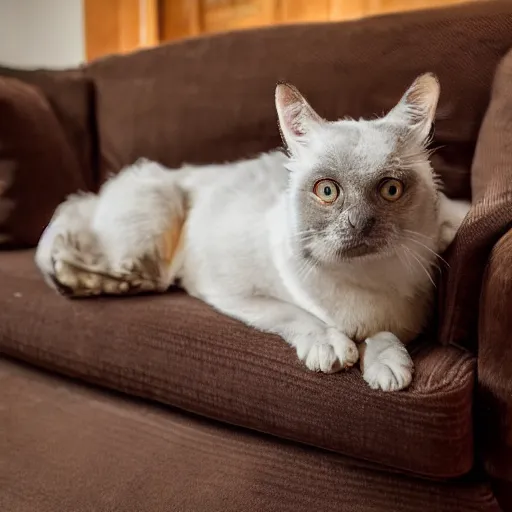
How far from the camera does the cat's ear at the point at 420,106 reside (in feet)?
3.56

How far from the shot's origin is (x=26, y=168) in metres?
1.92

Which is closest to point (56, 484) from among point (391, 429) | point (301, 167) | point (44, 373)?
point (44, 373)

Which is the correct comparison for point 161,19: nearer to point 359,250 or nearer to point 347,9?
point 347,9

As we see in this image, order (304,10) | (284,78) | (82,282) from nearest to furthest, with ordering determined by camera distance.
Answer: (82,282)
(284,78)
(304,10)

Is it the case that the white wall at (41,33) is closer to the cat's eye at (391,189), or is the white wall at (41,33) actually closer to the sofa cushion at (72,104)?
the sofa cushion at (72,104)

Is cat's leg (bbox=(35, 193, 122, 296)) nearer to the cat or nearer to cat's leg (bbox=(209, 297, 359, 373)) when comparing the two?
the cat

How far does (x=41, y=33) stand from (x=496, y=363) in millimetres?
2994

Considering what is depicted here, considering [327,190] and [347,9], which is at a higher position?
[347,9]

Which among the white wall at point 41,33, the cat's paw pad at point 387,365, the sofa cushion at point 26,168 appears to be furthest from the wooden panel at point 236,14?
the cat's paw pad at point 387,365

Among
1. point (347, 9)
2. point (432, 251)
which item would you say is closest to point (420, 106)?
point (432, 251)

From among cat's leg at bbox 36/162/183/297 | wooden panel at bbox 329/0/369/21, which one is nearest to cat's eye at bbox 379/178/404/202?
cat's leg at bbox 36/162/183/297

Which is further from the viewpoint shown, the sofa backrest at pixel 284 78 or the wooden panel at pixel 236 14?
the wooden panel at pixel 236 14

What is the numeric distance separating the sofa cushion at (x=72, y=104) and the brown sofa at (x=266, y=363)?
202mm

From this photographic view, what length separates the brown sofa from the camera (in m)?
0.99
